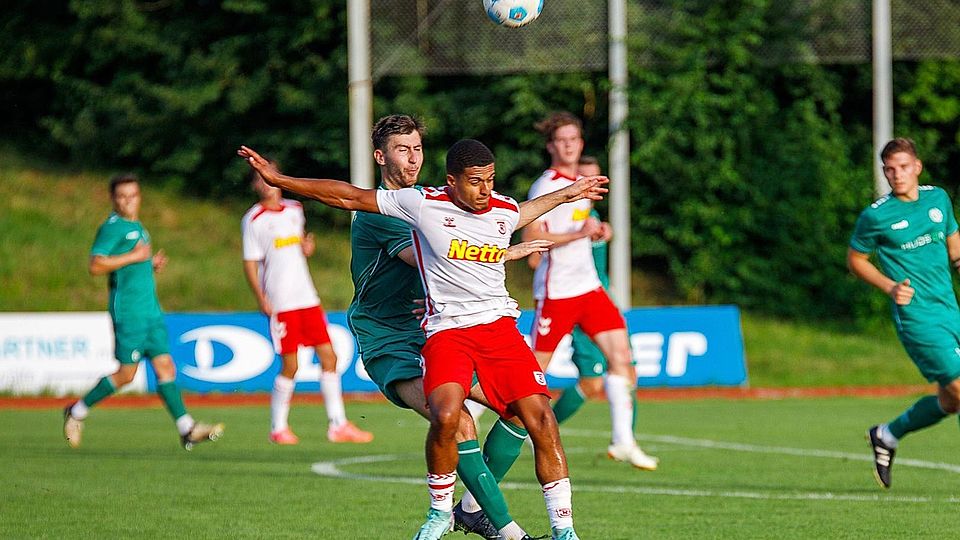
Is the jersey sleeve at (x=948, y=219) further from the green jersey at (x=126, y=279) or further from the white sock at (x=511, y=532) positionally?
the green jersey at (x=126, y=279)

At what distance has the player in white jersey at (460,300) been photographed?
6934 mm

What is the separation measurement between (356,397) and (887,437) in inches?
415

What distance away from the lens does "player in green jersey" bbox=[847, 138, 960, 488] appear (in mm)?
9430

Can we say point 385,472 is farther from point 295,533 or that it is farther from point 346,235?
point 346,235

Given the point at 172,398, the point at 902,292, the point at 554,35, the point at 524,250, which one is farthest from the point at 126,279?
the point at 554,35

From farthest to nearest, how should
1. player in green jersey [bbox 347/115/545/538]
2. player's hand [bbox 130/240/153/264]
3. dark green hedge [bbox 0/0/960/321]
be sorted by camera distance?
dark green hedge [bbox 0/0/960/321], player's hand [bbox 130/240/153/264], player in green jersey [bbox 347/115/545/538]

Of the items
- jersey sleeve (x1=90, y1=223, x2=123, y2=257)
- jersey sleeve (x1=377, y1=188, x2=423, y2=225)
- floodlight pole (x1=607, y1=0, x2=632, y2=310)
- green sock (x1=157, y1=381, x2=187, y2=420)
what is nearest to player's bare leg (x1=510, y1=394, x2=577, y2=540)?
jersey sleeve (x1=377, y1=188, x2=423, y2=225)

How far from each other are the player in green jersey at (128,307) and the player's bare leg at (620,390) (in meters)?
3.39

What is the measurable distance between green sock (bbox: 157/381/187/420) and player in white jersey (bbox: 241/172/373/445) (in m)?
1.15

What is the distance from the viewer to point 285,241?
1361cm

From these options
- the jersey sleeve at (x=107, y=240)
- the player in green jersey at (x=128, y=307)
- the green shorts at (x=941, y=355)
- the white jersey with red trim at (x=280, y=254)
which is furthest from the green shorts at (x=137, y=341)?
the green shorts at (x=941, y=355)

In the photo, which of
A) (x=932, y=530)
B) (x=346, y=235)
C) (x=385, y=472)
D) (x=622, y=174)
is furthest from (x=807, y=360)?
(x=932, y=530)

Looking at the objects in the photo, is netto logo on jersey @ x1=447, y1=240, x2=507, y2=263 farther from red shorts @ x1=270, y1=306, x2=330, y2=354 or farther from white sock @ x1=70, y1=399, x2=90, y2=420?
A: red shorts @ x1=270, y1=306, x2=330, y2=354

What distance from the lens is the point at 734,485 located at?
975 centimetres
